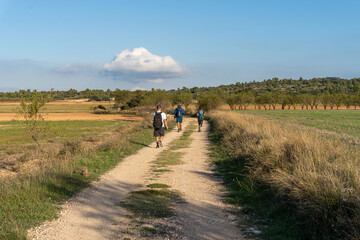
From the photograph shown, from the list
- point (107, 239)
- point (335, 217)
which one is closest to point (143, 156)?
point (107, 239)

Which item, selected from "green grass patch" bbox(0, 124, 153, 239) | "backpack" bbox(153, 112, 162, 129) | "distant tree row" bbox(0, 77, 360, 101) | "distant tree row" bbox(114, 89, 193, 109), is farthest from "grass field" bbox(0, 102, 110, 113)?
"green grass patch" bbox(0, 124, 153, 239)

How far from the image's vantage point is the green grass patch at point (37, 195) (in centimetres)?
535

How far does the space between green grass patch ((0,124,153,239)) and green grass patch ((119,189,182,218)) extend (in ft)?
4.84

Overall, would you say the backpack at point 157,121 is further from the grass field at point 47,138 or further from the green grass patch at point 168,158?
the grass field at point 47,138

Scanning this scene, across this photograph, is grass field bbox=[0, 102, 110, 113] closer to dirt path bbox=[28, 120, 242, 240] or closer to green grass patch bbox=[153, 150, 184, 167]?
green grass patch bbox=[153, 150, 184, 167]

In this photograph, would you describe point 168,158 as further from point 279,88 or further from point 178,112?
point 279,88

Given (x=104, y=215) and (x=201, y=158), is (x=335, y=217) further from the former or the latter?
(x=201, y=158)

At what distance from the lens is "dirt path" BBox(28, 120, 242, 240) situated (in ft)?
16.7

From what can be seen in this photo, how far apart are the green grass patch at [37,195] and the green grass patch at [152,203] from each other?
1474mm

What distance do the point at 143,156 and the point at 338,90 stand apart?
157m

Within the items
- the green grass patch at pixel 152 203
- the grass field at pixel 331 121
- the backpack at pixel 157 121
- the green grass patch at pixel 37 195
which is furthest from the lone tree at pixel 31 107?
the grass field at pixel 331 121

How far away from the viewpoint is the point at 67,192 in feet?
24.4

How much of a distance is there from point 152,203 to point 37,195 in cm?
249

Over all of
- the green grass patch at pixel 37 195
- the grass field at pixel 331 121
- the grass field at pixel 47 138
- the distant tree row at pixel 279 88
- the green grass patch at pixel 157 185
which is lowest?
the grass field at pixel 47 138
